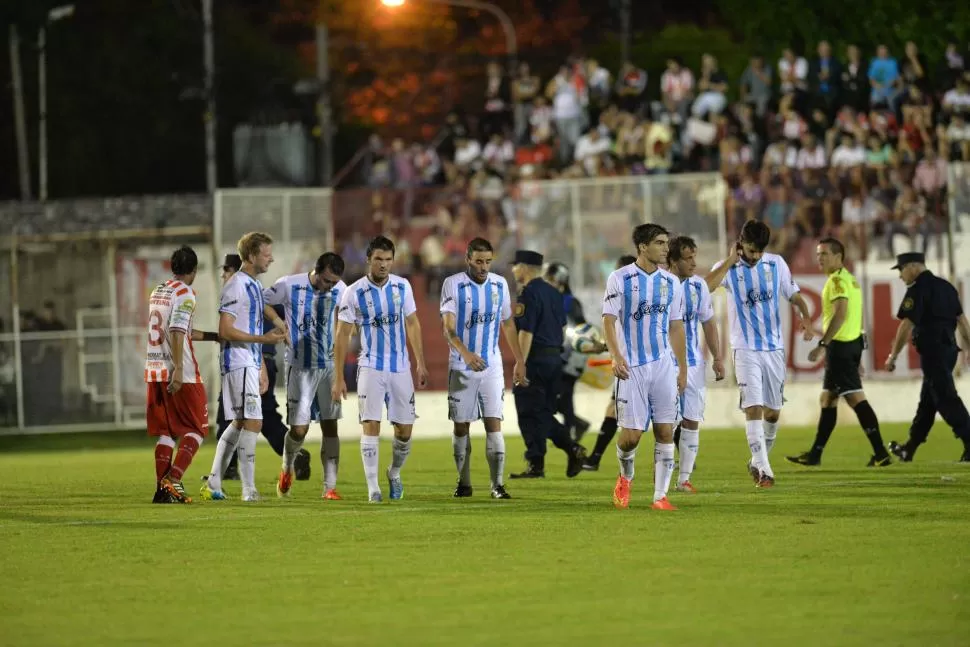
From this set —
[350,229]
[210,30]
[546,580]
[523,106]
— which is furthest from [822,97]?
[546,580]

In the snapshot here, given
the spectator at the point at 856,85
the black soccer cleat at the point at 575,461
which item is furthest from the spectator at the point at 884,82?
the black soccer cleat at the point at 575,461

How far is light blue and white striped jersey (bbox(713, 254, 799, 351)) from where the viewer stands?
51.8 ft

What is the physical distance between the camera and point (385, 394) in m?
14.7

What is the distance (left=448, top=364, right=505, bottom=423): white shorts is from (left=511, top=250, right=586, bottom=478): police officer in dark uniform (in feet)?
8.79

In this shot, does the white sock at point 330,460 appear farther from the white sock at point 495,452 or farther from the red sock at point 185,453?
the white sock at point 495,452

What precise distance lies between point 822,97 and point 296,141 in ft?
33.3

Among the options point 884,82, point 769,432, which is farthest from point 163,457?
point 884,82

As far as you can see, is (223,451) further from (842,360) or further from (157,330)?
(842,360)

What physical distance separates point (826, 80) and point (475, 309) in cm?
1877

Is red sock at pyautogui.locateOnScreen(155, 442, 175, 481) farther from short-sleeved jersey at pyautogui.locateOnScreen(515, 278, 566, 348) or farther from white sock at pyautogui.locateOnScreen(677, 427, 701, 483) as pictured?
white sock at pyautogui.locateOnScreen(677, 427, 701, 483)

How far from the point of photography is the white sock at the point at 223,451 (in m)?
15.3

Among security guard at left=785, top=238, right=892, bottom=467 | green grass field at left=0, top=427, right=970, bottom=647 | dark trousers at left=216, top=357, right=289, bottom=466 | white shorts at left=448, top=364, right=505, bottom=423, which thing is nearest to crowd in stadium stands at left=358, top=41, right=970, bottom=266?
security guard at left=785, top=238, right=892, bottom=467

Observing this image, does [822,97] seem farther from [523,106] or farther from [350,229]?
[350,229]

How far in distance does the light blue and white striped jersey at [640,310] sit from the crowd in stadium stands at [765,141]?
1352cm
